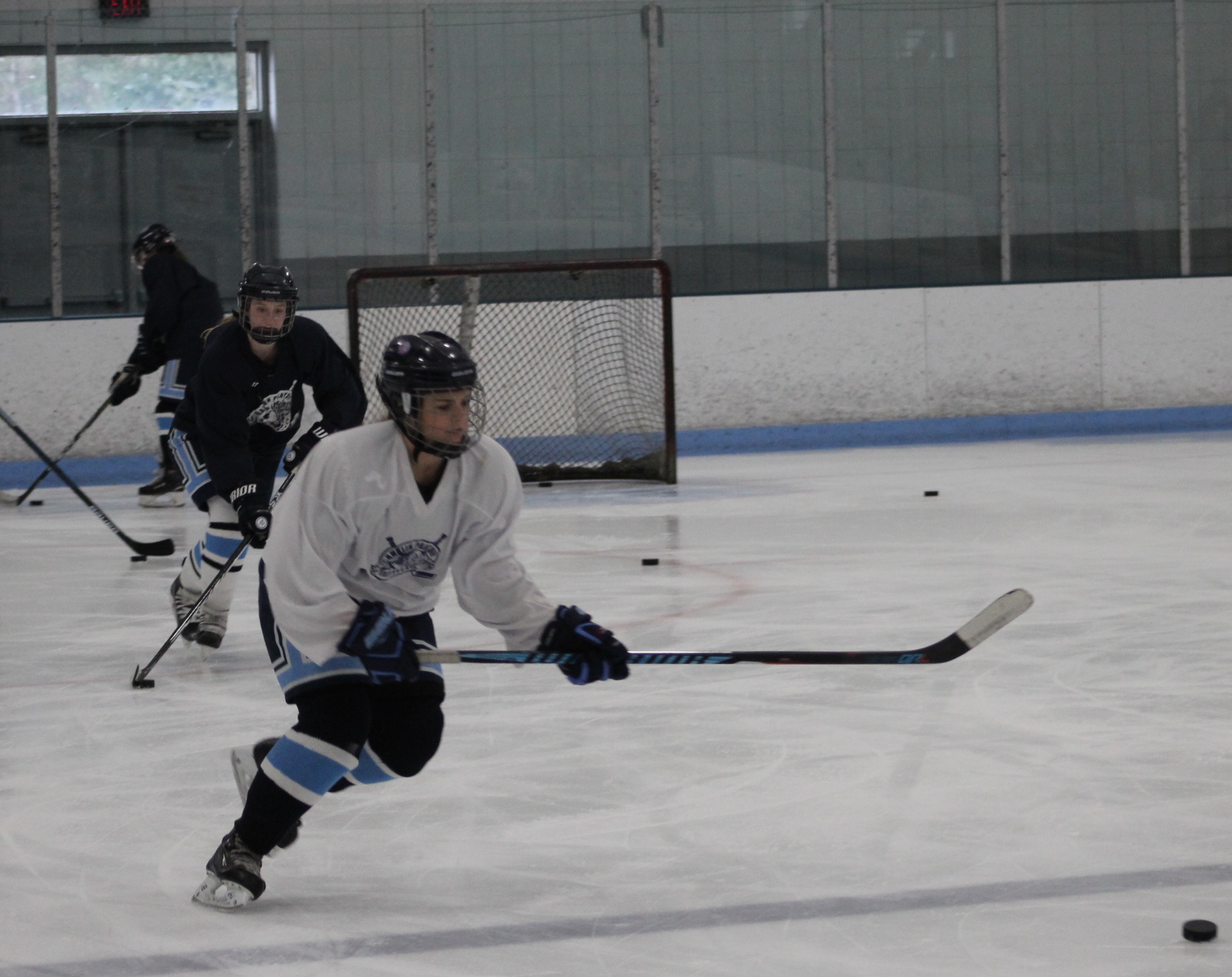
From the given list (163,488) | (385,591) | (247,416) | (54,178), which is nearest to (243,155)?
(54,178)

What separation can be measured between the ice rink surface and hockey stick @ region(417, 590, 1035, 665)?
0.83 feet

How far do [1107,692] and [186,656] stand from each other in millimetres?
1883

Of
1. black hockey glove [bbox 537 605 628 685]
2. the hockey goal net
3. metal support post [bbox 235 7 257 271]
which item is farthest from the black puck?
metal support post [bbox 235 7 257 271]

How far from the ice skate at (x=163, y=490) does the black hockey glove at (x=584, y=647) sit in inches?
179

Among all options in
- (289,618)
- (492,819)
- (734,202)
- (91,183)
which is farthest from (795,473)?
(289,618)

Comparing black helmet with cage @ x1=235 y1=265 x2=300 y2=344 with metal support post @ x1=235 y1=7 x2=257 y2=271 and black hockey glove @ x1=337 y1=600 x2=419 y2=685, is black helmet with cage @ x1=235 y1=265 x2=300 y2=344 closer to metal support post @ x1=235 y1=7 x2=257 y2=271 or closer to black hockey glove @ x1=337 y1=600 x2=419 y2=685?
black hockey glove @ x1=337 y1=600 x2=419 y2=685

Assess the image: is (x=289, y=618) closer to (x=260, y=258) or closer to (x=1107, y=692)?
(x=1107, y=692)

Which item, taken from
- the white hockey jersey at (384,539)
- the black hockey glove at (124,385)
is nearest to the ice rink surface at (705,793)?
the white hockey jersey at (384,539)

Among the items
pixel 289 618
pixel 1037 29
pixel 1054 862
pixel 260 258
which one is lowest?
pixel 1054 862

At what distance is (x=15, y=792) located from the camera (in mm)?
2496

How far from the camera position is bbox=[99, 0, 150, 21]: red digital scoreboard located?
842 centimetres

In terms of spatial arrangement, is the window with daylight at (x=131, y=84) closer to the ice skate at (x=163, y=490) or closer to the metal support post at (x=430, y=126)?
the metal support post at (x=430, y=126)

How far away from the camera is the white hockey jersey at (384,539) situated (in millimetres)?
1886

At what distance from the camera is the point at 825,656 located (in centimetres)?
204
